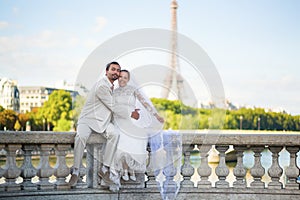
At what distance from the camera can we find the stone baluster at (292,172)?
5531 millimetres

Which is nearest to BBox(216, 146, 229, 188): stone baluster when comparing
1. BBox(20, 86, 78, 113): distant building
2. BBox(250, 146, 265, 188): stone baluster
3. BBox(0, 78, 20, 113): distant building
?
BBox(250, 146, 265, 188): stone baluster

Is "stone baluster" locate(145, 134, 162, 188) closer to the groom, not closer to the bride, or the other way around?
the bride

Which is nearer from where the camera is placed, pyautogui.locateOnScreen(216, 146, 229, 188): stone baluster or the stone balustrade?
the stone balustrade

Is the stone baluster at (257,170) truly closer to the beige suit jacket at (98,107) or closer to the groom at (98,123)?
the groom at (98,123)

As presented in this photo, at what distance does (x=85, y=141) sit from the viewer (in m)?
5.37

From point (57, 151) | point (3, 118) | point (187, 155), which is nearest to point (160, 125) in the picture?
point (187, 155)

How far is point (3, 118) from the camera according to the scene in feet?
185

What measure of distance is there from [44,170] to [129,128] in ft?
3.47

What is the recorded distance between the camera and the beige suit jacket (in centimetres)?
541

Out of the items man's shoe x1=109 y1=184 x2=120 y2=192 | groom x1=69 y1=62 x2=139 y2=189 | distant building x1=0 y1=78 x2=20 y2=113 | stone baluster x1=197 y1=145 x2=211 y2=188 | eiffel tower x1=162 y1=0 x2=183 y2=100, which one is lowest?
man's shoe x1=109 y1=184 x2=120 y2=192

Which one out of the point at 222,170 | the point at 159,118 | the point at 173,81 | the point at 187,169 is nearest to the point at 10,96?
the point at 173,81

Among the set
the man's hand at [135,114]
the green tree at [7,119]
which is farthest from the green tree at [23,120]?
the man's hand at [135,114]

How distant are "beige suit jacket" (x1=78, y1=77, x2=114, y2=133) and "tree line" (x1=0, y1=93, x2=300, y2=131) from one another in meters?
0.34

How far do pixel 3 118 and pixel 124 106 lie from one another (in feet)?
176
